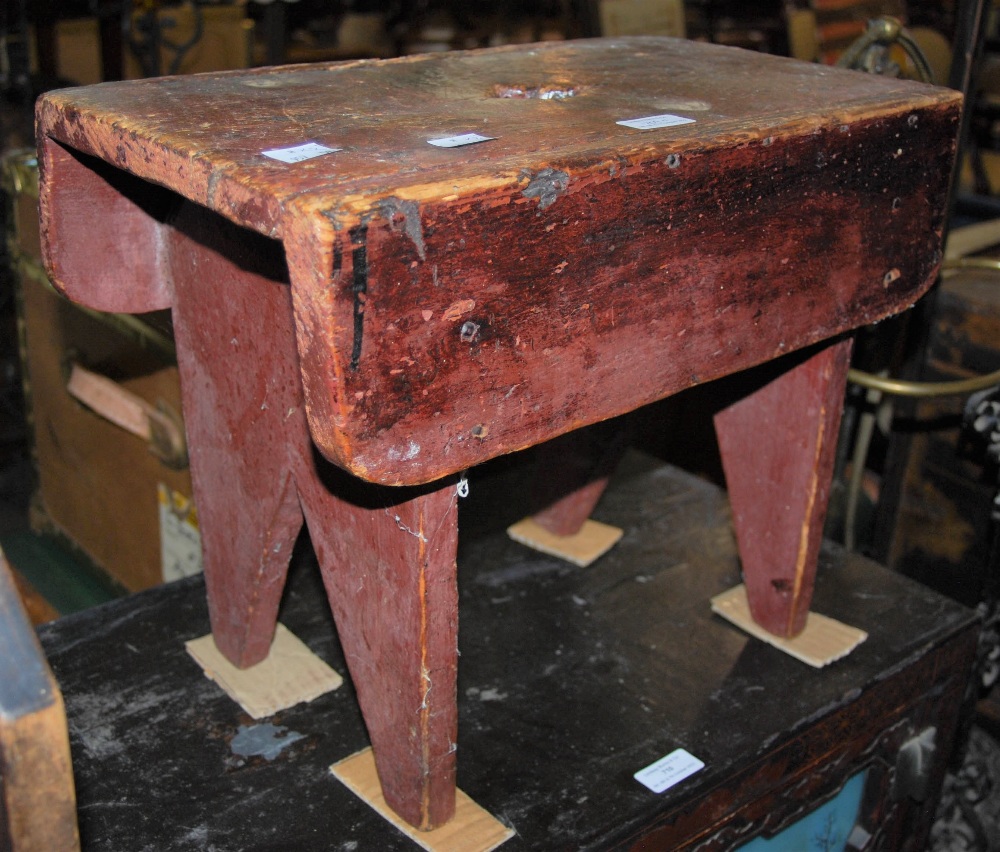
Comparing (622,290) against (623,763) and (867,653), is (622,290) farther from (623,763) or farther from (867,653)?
(867,653)

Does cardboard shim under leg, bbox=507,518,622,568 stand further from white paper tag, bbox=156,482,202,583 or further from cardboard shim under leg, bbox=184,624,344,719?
white paper tag, bbox=156,482,202,583

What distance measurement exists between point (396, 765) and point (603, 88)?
0.63 m

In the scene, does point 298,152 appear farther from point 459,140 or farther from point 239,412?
point 239,412

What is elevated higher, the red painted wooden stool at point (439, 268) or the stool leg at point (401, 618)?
the red painted wooden stool at point (439, 268)

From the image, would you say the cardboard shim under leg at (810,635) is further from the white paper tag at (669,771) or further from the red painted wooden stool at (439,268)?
the white paper tag at (669,771)

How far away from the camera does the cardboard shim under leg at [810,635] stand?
4.05 feet

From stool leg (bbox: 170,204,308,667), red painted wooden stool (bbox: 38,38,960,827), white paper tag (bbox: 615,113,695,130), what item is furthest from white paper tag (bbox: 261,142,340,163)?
white paper tag (bbox: 615,113,695,130)

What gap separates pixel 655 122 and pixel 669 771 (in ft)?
1.91

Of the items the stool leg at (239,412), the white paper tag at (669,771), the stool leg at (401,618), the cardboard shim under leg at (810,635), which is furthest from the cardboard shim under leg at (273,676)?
the cardboard shim under leg at (810,635)

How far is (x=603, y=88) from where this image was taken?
1061 millimetres

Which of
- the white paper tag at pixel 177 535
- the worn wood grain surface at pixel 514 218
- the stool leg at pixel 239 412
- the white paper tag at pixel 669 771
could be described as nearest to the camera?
the worn wood grain surface at pixel 514 218

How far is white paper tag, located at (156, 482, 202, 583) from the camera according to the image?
1590 mm

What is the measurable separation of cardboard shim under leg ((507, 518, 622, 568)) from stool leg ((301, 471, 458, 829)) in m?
0.48

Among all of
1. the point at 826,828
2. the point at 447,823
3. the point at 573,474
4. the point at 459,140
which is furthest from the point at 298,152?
the point at 826,828
